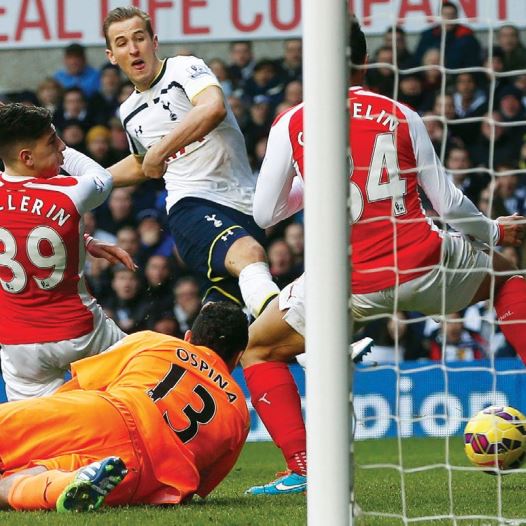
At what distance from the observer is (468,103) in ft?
33.8

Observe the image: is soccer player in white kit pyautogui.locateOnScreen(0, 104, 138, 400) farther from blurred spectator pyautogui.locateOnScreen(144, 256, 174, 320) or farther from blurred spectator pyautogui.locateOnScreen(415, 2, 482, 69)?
blurred spectator pyautogui.locateOnScreen(415, 2, 482, 69)

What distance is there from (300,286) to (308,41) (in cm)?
179

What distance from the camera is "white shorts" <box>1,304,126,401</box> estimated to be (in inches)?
212

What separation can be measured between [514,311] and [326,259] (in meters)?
1.94

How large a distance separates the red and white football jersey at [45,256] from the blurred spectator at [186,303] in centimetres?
451

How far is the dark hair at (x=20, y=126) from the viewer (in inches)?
205

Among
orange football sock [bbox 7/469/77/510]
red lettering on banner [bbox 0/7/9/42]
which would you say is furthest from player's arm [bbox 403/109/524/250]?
red lettering on banner [bbox 0/7/9/42]

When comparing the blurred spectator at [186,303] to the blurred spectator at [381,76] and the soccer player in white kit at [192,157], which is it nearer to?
the blurred spectator at [381,76]

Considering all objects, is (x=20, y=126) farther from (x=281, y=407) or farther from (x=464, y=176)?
(x=464, y=176)

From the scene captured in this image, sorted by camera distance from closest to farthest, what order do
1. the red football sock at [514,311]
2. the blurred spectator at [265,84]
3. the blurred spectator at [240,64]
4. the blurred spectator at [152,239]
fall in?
the red football sock at [514,311]
the blurred spectator at [152,239]
the blurred spectator at [265,84]
the blurred spectator at [240,64]

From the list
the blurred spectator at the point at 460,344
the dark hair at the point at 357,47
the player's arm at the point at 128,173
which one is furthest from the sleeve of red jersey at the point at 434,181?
the blurred spectator at the point at 460,344

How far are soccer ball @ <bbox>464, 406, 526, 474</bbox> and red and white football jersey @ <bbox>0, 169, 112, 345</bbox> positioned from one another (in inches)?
65.7

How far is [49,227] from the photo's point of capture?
204 inches

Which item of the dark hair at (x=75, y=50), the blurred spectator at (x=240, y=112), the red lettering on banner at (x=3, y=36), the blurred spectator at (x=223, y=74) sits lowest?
the blurred spectator at (x=240, y=112)
